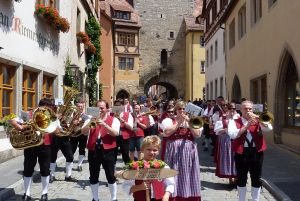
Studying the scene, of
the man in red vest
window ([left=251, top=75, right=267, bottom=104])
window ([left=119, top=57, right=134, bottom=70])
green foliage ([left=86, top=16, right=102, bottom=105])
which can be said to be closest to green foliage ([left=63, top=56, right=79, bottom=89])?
green foliage ([left=86, top=16, right=102, bottom=105])

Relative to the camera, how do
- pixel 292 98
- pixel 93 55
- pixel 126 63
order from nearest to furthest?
pixel 292 98 → pixel 93 55 → pixel 126 63

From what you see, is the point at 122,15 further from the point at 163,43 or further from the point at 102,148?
the point at 102,148

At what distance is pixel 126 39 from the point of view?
159ft

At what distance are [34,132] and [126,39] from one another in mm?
42327

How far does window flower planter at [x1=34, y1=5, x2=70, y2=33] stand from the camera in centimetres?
1384

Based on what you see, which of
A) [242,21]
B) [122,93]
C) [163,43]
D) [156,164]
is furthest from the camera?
[163,43]

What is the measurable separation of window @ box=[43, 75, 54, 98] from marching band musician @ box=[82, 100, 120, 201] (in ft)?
28.0

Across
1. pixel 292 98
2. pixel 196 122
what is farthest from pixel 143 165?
pixel 292 98

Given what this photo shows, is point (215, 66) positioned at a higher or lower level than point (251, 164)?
higher

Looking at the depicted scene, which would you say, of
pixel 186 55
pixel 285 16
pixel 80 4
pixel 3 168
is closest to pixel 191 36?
pixel 186 55

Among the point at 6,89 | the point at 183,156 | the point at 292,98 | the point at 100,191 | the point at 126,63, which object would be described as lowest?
the point at 100,191

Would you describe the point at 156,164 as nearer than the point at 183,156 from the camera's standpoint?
Yes

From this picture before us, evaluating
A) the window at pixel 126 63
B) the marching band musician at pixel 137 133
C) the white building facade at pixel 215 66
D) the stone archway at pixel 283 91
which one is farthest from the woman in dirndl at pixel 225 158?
the window at pixel 126 63

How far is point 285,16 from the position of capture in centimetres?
1345
